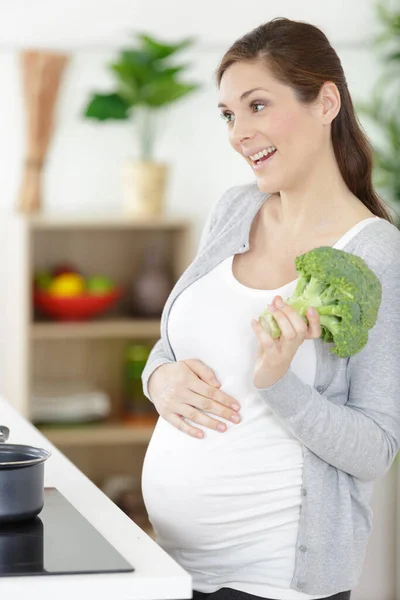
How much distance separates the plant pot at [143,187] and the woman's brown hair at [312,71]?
7.51 feet

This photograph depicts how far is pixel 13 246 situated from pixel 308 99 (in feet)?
8.71

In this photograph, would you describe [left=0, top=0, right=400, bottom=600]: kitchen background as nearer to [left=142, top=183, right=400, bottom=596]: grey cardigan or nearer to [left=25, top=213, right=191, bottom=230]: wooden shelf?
[left=25, top=213, right=191, bottom=230]: wooden shelf

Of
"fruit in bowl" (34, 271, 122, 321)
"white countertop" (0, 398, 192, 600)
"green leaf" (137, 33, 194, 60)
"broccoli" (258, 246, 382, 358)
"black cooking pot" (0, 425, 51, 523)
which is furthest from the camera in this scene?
"fruit in bowl" (34, 271, 122, 321)

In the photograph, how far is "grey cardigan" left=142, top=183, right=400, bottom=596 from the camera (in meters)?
1.56

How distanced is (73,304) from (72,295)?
40 millimetres

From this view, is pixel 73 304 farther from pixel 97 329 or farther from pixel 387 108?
pixel 387 108

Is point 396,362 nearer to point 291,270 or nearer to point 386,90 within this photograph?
point 291,270

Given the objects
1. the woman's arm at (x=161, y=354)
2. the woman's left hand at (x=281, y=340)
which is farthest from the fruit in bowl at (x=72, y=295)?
the woman's left hand at (x=281, y=340)

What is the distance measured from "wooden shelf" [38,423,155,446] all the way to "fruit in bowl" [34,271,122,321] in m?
0.46

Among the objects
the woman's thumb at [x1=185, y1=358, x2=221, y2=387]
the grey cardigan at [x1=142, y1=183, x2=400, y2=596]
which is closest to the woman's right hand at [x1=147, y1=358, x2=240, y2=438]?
the woman's thumb at [x1=185, y1=358, x2=221, y2=387]


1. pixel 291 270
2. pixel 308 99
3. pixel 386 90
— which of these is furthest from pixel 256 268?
pixel 386 90

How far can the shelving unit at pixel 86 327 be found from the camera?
163 inches

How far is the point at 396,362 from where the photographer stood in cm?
161

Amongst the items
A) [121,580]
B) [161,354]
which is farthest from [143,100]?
[121,580]
